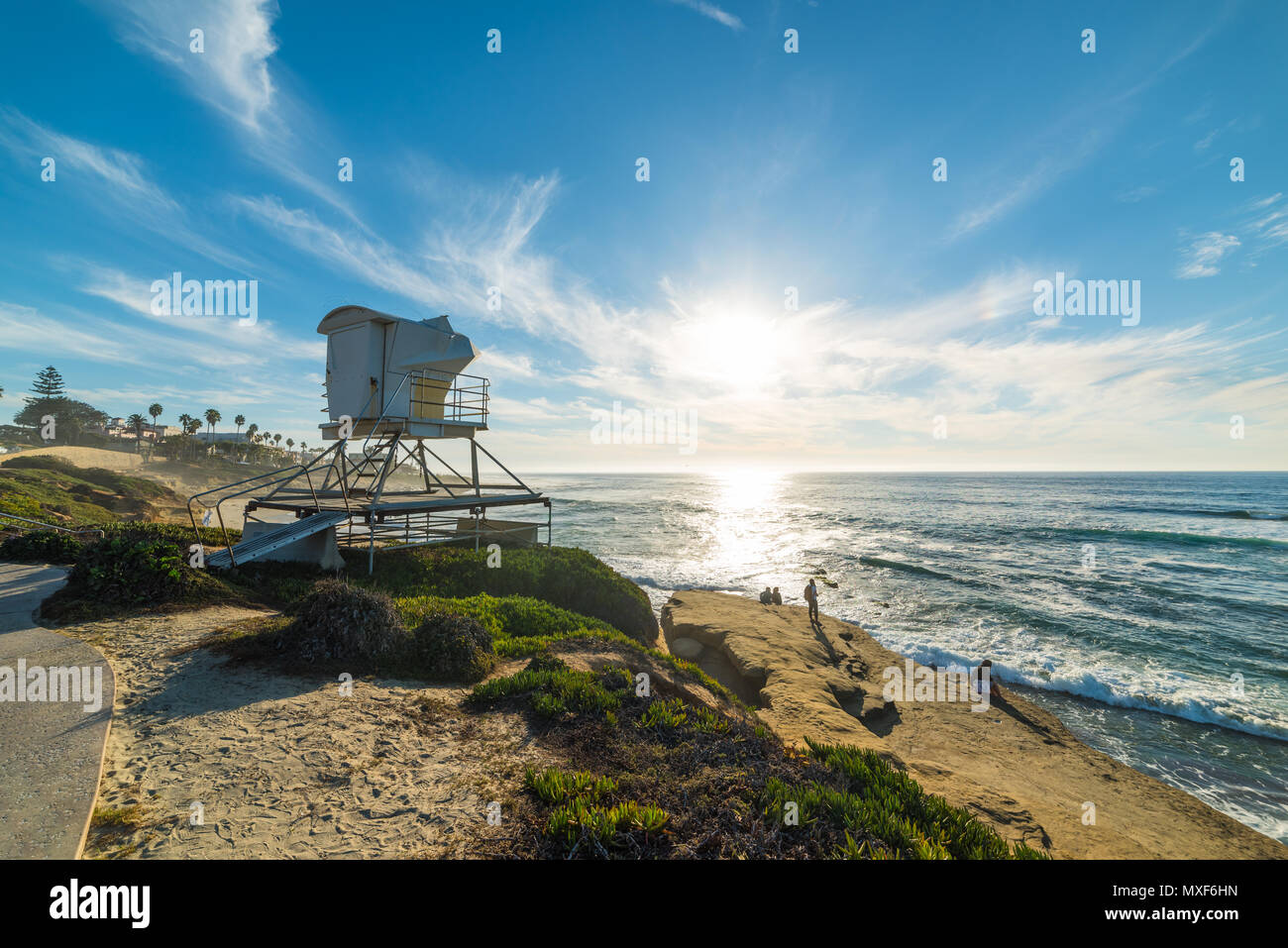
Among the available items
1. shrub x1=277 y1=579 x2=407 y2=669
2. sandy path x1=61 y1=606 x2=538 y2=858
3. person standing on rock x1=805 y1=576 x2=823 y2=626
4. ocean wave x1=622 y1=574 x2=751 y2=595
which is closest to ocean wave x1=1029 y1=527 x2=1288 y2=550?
ocean wave x1=622 y1=574 x2=751 y2=595

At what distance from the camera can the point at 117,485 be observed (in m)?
40.5

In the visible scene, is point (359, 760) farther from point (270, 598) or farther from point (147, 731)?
point (270, 598)

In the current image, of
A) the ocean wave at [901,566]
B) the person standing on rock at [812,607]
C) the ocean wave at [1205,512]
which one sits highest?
the ocean wave at [1205,512]

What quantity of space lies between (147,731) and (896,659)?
65.8ft

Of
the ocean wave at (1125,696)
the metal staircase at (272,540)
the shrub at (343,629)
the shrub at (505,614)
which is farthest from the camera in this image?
the ocean wave at (1125,696)

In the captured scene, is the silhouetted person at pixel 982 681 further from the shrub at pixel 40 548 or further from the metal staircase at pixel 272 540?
the shrub at pixel 40 548

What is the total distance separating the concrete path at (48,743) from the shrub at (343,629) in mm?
2501

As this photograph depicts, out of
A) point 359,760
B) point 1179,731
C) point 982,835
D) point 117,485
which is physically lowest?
point 1179,731

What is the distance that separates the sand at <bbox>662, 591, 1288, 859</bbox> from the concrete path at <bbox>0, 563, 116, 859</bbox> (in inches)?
419

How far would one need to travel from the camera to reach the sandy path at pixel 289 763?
4562 millimetres

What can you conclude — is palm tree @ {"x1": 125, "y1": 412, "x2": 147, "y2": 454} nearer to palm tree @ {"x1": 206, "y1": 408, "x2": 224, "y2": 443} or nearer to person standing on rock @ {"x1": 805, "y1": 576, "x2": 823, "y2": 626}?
palm tree @ {"x1": 206, "y1": 408, "x2": 224, "y2": 443}

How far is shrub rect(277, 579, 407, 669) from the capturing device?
29.6ft

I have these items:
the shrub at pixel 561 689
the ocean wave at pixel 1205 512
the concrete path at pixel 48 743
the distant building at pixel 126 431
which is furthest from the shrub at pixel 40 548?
the distant building at pixel 126 431

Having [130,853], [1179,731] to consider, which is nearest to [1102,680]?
[1179,731]
